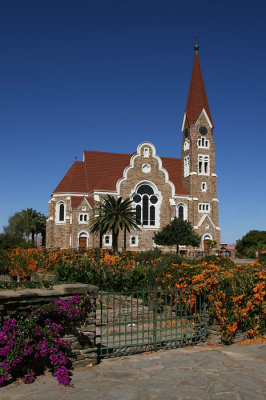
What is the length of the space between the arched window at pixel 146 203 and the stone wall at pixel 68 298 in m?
41.4

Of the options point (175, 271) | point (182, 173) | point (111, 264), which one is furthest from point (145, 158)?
point (175, 271)

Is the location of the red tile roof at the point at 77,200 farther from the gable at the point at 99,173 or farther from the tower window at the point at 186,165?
the tower window at the point at 186,165

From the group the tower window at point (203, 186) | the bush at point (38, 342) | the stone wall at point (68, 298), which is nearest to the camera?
the bush at point (38, 342)

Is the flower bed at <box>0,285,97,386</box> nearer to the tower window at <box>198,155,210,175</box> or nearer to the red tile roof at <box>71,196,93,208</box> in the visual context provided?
the red tile roof at <box>71,196,93,208</box>

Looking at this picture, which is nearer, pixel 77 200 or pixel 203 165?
pixel 77 200

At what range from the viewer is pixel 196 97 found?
170ft

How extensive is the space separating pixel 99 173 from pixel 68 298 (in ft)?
143

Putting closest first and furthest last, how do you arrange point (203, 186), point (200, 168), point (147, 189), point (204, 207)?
point (147, 189) < point (204, 207) < point (203, 186) < point (200, 168)

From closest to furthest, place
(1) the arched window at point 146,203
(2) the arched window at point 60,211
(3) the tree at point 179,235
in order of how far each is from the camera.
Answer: (3) the tree at point 179,235
(2) the arched window at point 60,211
(1) the arched window at point 146,203

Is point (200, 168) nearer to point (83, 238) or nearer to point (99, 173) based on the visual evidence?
point (99, 173)

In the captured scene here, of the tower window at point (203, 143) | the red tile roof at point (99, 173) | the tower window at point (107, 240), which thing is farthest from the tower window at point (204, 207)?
the tower window at point (107, 240)

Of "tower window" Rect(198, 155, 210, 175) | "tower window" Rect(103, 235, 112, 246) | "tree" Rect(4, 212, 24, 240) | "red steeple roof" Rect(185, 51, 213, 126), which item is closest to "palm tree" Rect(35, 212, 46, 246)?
"tree" Rect(4, 212, 24, 240)

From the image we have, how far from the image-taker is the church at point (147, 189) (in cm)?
4588

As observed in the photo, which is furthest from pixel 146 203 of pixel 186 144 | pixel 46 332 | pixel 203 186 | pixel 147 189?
pixel 46 332
